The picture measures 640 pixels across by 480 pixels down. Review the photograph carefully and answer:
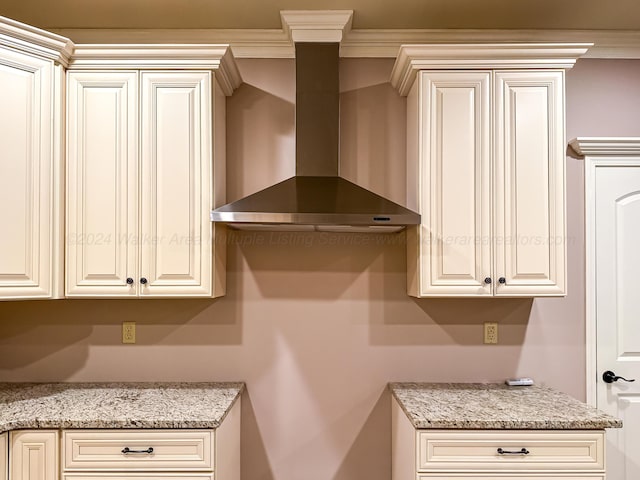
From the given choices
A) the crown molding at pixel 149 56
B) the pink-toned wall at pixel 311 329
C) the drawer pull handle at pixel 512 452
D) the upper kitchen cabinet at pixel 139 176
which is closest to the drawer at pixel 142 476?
the pink-toned wall at pixel 311 329

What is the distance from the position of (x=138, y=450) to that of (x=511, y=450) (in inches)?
58.2

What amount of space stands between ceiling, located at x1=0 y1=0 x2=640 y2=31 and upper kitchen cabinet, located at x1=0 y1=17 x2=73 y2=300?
1.18 ft

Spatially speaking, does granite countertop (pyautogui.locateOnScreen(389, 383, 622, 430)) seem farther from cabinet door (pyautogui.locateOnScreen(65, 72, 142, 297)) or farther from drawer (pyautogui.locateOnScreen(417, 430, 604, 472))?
cabinet door (pyautogui.locateOnScreen(65, 72, 142, 297))

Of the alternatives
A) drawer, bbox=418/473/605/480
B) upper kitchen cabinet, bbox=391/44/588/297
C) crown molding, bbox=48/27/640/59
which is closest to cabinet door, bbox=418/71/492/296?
upper kitchen cabinet, bbox=391/44/588/297

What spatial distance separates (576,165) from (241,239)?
1.81 meters

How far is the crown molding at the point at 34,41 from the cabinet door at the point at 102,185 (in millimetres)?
102

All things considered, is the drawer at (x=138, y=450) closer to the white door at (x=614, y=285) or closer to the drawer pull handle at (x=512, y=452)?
the drawer pull handle at (x=512, y=452)

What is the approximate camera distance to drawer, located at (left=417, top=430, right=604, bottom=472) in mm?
1918

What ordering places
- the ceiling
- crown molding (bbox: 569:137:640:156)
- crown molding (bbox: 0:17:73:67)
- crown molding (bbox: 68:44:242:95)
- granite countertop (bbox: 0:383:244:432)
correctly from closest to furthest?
granite countertop (bbox: 0:383:244:432), crown molding (bbox: 0:17:73:67), crown molding (bbox: 68:44:242:95), the ceiling, crown molding (bbox: 569:137:640:156)

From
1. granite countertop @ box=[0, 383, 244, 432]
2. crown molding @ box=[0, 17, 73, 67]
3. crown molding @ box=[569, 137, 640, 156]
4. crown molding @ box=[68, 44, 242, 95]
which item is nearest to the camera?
granite countertop @ box=[0, 383, 244, 432]

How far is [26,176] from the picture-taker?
2.09 metres

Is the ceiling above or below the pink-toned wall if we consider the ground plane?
above

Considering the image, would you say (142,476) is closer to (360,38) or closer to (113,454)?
(113,454)

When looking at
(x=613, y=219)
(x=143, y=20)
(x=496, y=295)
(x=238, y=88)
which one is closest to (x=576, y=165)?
(x=613, y=219)
